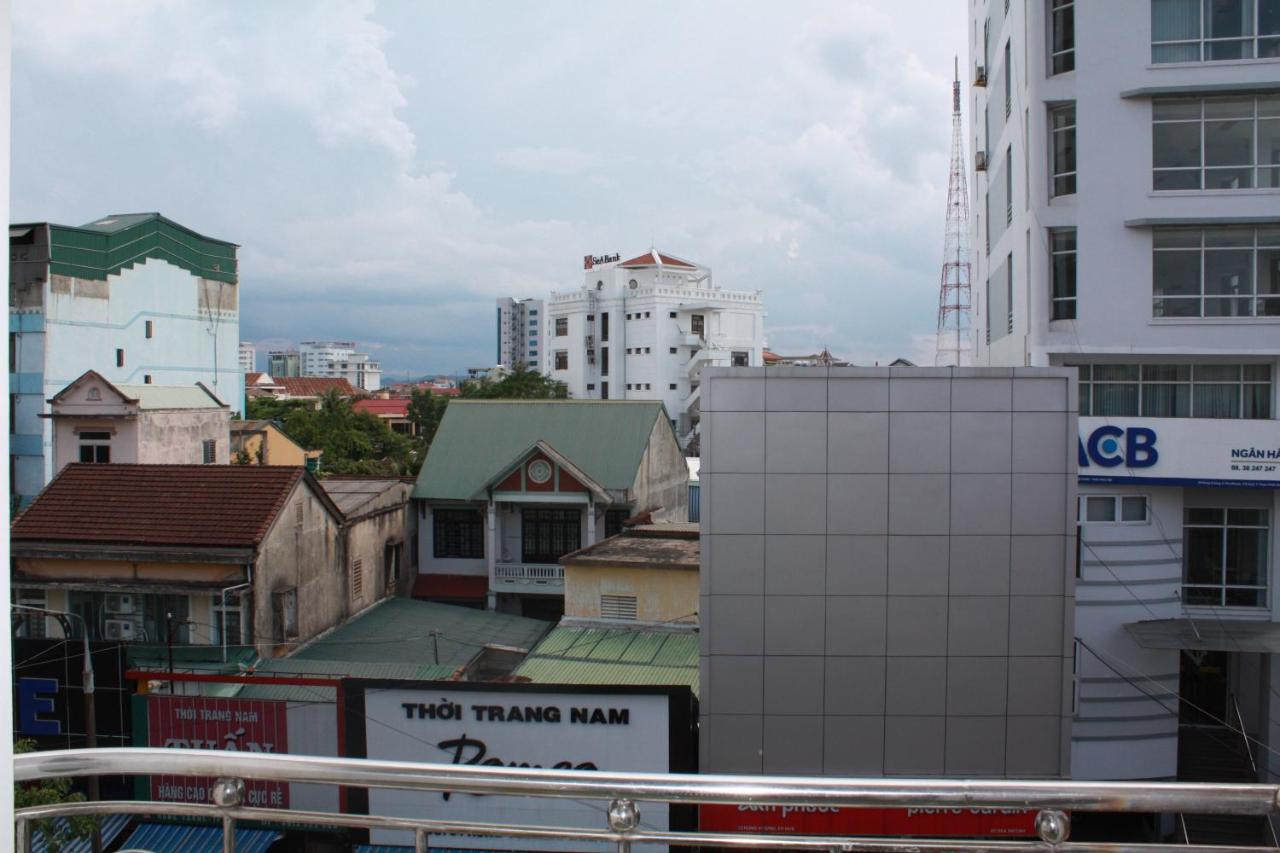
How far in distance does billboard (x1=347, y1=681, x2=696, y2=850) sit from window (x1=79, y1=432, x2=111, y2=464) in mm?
12844

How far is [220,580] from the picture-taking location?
14.9m

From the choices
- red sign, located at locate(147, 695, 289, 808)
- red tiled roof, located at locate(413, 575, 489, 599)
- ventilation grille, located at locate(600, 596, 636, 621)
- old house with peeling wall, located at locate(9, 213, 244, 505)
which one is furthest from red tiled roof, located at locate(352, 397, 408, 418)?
red sign, located at locate(147, 695, 289, 808)

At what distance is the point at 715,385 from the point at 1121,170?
686 centimetres

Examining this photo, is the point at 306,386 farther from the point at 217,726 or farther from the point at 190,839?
the point at 190,839

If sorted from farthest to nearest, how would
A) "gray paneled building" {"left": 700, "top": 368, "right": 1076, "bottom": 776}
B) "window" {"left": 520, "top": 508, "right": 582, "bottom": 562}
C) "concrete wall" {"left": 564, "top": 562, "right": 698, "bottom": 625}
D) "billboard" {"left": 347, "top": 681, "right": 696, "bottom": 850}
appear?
"window" {"left": 520, "top": 508, "right": 582, "bottom": 562}, "concrete wall" {"left": 564, "top": 562, "right": 698, "bottom": 625}, "billboard" {"left": 347, "top": 681, "right": 696, "bottom": 850}, "gray paneled building" {"left": 700, "top": 368, "right": 1076, "bottom": 776}

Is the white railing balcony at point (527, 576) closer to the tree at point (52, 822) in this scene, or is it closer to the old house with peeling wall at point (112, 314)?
the old house with peeling wall at point (112, 314)

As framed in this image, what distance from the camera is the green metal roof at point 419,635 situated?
1623 centimetres

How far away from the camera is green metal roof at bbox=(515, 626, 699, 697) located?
A: 1402 centimetres

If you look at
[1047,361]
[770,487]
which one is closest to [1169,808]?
[770,487]

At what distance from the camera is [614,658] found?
15.0 metres

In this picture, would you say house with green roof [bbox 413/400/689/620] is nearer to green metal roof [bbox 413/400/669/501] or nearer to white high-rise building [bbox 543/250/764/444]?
green metal roof [bbox 413/400/669/501]

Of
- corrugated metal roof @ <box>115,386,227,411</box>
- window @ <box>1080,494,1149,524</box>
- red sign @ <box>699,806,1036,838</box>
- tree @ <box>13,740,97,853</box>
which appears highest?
corrugated metal roof @ <box>115,386,227,411</box>

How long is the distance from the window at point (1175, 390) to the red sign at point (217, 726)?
11.2m

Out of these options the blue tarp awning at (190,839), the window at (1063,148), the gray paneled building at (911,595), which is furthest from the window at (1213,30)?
the blue tarp awning at (190,839)
